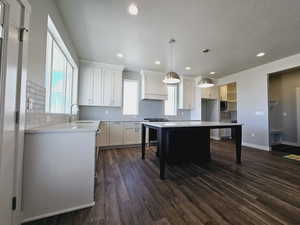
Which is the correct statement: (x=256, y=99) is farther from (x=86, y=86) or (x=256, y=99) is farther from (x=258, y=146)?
(x=86, y=86)


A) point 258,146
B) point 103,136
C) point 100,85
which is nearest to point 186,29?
point 100,85

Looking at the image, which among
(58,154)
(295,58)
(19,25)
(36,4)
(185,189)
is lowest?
(185,189)

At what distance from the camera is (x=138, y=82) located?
4.93 meters

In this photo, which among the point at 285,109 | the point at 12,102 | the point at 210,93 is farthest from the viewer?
the point at 210,93

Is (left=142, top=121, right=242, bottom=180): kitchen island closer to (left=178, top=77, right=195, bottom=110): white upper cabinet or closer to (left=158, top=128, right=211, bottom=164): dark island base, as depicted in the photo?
(left=158, top=128, right=211, bottom=164): dark island base

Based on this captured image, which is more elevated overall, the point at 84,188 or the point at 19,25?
the point at 19,25

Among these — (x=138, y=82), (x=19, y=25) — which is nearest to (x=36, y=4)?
(x=19, y=25)

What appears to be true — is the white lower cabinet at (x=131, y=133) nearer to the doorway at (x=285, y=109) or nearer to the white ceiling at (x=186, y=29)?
the white ceiling at (x=186, y=29)

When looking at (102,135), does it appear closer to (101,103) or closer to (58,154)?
(101,103)

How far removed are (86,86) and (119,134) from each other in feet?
5.80

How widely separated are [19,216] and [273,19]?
4.20 m

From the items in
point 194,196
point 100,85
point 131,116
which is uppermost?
point 100,85

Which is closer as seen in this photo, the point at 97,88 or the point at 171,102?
the point at 97,88

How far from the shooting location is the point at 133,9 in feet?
6.27
